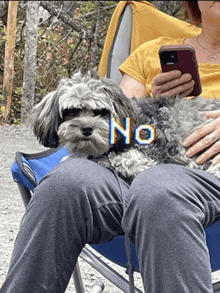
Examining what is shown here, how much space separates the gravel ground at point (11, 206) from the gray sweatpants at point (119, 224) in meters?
1.35

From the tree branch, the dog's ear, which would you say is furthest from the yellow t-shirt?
the tree branch

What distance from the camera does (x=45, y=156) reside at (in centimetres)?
219

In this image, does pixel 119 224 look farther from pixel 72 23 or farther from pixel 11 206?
pixel 72 23

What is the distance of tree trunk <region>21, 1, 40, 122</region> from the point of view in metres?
7.93

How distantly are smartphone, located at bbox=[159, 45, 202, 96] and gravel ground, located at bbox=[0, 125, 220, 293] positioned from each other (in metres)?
1.35

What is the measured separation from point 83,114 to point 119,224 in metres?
0.50

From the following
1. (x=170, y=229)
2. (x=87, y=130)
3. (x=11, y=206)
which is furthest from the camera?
(x=11, y=206)

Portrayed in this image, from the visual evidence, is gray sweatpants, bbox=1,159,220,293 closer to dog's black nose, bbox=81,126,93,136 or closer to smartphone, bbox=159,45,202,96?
dog's black nose, bbox=81,126,93,136

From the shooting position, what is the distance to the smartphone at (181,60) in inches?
80.0

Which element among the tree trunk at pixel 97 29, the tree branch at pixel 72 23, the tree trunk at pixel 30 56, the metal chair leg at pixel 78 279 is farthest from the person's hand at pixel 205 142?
the tree branch at pixel 72 23

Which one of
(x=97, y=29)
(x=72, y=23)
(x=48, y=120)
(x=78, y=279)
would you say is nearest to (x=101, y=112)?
(x=48, y=120)

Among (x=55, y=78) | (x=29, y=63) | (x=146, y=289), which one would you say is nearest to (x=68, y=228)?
(x=146, y=289)

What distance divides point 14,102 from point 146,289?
8.29m

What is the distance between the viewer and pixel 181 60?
6.79ft
